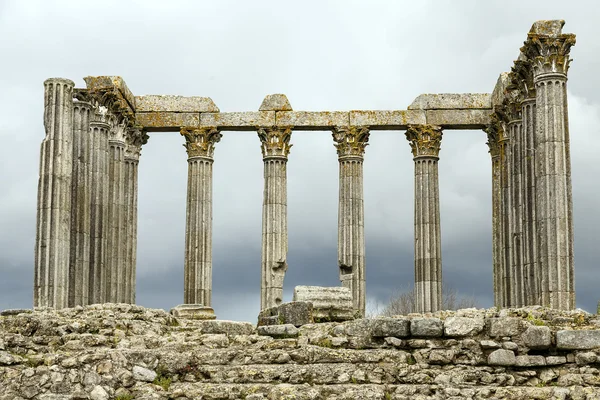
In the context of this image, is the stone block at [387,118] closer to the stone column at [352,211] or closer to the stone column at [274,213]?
the stone column at [352,211]

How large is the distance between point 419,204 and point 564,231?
9.54 meters

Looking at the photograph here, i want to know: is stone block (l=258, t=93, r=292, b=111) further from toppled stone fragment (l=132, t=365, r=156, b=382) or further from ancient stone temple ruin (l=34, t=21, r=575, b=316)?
toppled stone fragment (l=132, t=365, r=156, b=382)

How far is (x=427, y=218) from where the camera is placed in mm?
34875

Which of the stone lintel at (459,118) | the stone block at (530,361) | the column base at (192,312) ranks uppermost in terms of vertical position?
the stone lintel at (459,118)

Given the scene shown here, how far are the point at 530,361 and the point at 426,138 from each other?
64.3 ft

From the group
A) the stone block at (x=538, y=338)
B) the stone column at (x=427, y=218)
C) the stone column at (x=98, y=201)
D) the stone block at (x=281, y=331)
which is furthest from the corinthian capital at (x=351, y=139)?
the stone block at (x=538, y=338)

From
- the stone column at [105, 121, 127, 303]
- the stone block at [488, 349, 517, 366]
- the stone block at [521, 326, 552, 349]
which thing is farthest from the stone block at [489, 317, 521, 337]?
the stone column at [105, 121, 127, 303]

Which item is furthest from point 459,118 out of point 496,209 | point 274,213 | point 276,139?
point 274,213

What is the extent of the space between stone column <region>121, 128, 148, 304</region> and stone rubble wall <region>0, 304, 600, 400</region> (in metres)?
18.2

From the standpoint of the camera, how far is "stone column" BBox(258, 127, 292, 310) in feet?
114

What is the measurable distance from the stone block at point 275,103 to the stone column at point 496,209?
717 cm

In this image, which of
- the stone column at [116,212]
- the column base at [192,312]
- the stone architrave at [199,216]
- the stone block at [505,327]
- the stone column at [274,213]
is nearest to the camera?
the stone block at [505,327]

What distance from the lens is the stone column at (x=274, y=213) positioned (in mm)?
34875

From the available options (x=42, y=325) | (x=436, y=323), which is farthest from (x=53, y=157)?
(x=436, y=323)
